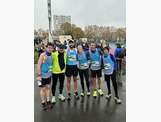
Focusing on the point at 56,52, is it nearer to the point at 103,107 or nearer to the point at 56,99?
the point at 56,99

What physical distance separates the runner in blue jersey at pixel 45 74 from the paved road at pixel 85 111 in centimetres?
9

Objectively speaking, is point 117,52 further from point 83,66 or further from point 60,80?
point 60,80

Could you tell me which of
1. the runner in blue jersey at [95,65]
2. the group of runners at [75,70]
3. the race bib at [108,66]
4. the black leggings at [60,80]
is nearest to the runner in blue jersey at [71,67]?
the group of runners at [75,70]

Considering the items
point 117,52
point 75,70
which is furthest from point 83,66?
point 117,52

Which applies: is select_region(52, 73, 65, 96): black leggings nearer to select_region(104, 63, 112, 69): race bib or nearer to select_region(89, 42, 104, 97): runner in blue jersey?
select_region(89, 42, 104, 97): runner in blue jersey

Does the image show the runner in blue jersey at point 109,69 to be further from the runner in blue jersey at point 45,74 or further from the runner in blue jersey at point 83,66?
the runner in blue jersey at point 45,74

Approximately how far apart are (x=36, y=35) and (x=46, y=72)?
597mm

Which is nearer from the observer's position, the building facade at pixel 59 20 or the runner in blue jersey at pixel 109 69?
the building facade at pixel 59 20

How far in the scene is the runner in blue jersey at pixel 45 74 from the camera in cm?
423

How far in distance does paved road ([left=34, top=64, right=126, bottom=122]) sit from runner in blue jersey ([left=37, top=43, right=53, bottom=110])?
0.28 feet

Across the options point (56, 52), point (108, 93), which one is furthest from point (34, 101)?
point (108, 93)

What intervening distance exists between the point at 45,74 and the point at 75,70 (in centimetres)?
61

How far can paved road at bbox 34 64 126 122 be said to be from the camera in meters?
4.02

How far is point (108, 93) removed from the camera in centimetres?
459
